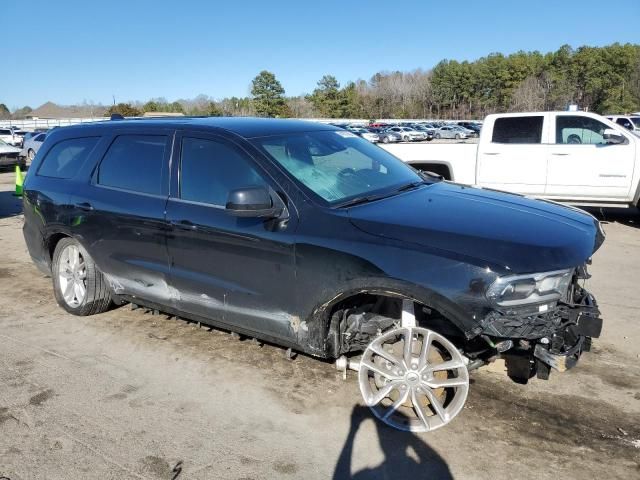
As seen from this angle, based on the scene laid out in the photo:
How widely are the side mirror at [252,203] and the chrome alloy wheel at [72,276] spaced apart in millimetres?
2211

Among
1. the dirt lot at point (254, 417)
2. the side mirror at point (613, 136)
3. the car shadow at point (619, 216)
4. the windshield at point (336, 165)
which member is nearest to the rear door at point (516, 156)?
the side mirror at point (613, 136)

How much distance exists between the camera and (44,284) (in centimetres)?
599

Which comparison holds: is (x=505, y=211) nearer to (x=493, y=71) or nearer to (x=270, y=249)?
(x=270, y=249)

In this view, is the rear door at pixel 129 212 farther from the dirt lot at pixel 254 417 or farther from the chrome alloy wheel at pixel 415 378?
the chrome alloy wheel at pixel 415 378

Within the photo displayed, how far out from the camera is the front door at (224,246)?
132 inches

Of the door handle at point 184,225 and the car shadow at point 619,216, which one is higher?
the door handle at point 184,225

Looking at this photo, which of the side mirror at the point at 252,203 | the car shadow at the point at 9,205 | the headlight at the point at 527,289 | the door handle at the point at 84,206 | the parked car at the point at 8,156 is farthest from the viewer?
the parked car at the point at 8,156

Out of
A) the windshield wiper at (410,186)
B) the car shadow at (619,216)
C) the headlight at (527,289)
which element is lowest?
the car shadow at (619,216)

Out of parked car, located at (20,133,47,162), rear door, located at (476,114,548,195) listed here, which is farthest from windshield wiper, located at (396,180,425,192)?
parked car, located at (20,133,47,162)

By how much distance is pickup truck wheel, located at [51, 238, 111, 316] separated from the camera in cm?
468

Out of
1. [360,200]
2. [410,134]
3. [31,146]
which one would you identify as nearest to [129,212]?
[360,200]

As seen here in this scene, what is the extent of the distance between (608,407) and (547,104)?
296 ft

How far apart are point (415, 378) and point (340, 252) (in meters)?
0.87

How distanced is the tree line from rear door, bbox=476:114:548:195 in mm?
67249
